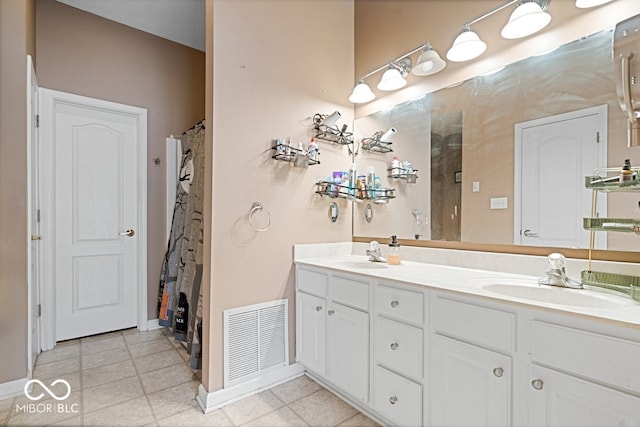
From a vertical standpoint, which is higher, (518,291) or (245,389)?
(518,291)

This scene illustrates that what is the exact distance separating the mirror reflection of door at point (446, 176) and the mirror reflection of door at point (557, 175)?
0.33 metres

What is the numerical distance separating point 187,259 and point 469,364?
2.22 meters

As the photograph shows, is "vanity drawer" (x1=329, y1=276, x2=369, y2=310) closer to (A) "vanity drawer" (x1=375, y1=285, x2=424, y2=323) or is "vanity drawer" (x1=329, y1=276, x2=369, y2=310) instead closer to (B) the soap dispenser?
(A) "vanity drawer" (x1=375, y1=285, x2=424, y2=323)

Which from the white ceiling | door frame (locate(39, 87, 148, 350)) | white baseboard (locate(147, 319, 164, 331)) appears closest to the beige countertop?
white baseboard (locate(147, 319, 164, 331))

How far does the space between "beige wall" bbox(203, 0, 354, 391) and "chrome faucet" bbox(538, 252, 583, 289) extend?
142 centimetres

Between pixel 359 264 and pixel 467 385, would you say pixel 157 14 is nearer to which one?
pixel 359 264

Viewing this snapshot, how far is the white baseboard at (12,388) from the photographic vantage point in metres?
1.88

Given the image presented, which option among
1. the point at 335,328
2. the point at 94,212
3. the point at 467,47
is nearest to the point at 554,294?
the point at 335,328

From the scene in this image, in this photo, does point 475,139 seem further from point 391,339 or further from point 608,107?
point 391,339

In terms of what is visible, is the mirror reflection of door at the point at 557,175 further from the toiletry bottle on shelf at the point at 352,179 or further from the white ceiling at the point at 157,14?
the white ceiling at the point at 157,14

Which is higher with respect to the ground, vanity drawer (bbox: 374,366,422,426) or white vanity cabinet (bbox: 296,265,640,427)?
white vanity cabinet (bbox: 296,265,640,427)

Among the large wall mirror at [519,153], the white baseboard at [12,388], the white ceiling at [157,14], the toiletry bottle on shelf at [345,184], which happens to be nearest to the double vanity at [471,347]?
the large wall mirror at [519,153]

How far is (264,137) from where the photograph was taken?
2.04 metres

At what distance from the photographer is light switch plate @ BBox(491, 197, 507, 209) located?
5.54 feet
